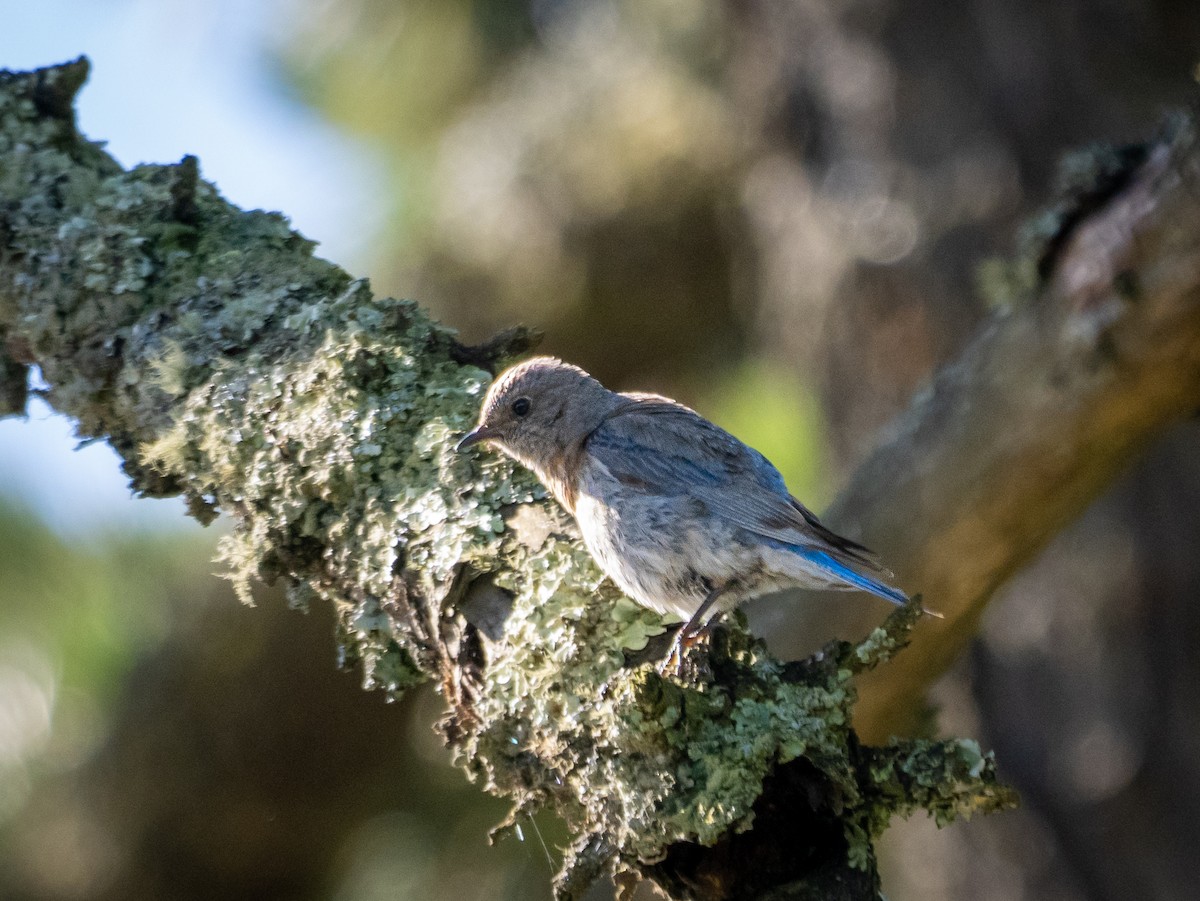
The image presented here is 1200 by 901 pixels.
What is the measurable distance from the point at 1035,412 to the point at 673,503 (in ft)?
3.91

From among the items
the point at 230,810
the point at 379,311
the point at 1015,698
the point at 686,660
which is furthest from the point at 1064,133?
the point at 230,810

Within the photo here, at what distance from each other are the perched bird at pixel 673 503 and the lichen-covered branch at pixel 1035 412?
0.30 metres

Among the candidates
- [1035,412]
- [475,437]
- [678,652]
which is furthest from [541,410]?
[1035,412]

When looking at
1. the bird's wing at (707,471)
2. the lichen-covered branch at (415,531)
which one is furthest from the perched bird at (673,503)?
the lichen-covered branch at (415,531)

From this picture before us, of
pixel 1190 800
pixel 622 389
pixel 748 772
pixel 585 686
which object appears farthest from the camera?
pixel 622 389

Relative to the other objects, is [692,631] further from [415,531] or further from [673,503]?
[415,531]

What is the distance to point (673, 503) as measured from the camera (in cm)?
335

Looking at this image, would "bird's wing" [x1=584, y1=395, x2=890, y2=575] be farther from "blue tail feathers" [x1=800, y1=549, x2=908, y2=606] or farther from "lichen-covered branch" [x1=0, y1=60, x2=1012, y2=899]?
"lichen-covered branch" [x1=0, y1=60, x2=1012, y2=899]

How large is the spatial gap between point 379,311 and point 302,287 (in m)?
0.27

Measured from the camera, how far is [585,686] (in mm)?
2357

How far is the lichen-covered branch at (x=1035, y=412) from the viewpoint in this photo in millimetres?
3590

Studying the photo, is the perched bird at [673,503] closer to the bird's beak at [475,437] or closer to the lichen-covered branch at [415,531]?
the bird's beak at [475,437]

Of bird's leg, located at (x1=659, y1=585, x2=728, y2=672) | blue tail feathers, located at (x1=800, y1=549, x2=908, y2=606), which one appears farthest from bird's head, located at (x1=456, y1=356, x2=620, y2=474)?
blue tail feathers, located at (x1=800, y1=549, x2=908, y2=606)

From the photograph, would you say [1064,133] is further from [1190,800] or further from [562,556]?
[562,556]
